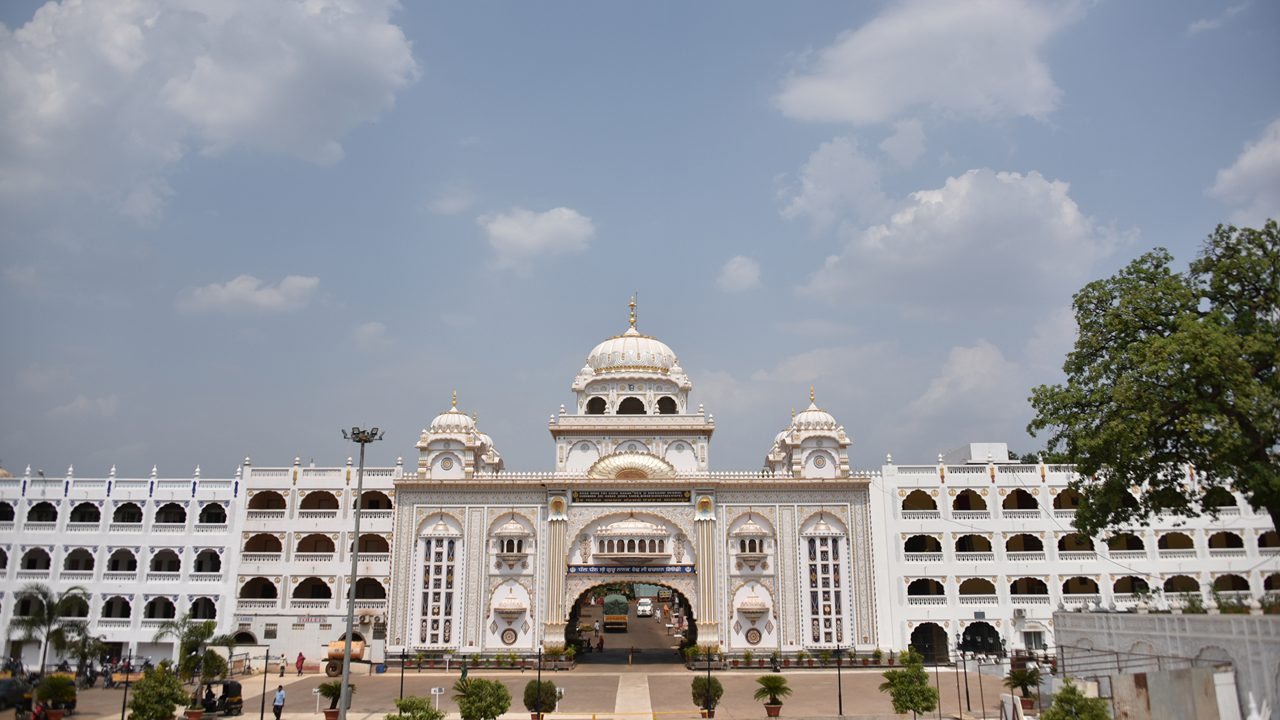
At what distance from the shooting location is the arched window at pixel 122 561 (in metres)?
50.8

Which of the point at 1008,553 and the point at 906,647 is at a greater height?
the point at 1008,553

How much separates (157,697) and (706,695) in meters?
→ 16.6

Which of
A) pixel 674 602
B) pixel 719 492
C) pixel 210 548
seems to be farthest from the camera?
pixel 674 602

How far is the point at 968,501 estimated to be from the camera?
50.2 m

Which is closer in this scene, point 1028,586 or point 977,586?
point 977,586

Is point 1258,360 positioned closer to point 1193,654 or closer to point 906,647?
point 1193,654

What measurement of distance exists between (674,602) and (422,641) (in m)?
40.1

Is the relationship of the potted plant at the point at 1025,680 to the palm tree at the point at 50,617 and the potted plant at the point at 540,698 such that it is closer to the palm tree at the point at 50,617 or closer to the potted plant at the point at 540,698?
the potted plant at the point at 540,698

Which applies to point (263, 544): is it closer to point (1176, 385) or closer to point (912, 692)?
point (912, 692)

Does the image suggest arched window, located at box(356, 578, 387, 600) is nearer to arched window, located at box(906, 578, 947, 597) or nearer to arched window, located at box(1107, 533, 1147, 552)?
arched window, located at box(906, 578, 947, 597)

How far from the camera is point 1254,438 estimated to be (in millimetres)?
25234

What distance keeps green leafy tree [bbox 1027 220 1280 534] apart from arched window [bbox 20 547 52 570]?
169 feet

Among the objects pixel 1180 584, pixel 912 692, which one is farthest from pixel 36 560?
pixel 1180 584

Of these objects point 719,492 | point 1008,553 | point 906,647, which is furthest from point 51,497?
point 1008,553
